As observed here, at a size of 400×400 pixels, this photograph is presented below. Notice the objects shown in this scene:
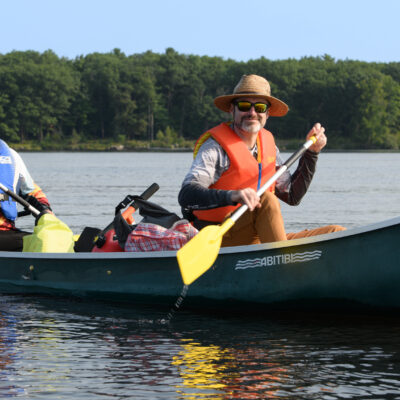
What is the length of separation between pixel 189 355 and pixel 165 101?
278 ft

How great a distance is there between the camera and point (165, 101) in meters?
88.8

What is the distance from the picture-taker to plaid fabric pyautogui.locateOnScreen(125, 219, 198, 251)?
5.62m

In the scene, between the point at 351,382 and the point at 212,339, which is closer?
the point at 351,382

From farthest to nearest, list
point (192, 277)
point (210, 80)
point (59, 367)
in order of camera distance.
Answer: point (210, 80)
point (192, 277)
point (59, 367)

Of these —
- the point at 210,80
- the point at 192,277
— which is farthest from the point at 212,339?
the point at 210,80

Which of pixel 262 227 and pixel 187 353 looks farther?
pixel 262 227

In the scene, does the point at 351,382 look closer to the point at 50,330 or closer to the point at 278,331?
the point at 278,331

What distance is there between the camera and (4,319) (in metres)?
5.97

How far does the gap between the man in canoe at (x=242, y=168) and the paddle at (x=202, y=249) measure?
120 mm

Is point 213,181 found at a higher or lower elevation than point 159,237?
higher

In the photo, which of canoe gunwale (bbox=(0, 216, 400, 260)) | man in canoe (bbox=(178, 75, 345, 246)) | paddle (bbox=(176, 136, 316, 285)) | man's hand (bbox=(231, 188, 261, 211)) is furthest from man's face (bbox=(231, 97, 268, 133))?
canoe gunwale (bbox=(0, 216, 400, 260))

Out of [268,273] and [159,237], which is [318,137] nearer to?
[268,273]

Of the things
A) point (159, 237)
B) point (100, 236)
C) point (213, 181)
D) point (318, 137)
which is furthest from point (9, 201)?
point (318, 137)

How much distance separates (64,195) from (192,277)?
573 inches
